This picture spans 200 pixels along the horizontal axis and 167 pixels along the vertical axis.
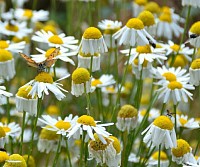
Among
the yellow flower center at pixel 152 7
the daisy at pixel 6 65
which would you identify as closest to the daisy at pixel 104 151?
the daisy at pixel 6 65

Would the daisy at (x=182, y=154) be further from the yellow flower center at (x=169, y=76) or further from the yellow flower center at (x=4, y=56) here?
the yellow flower center at (x=4, y=56)

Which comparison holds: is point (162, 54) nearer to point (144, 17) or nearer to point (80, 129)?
point (144, 17)

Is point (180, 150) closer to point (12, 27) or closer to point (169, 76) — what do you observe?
point (169, 76)

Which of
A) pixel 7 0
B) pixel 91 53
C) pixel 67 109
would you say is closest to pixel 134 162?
pixel 91 53

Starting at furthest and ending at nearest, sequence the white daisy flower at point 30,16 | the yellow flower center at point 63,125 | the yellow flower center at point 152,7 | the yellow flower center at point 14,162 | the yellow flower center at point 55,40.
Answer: the white daisy flower at point 30,16 → the yellow flower center at point 152,7 → the yellow flower center at point 55,40 → the yellow flower center at point 63,125 → the yellow flower center at point 14,162

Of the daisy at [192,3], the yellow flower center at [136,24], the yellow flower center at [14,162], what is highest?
the daisy at [192,3]

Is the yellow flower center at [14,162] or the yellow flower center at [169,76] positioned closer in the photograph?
the yellow flower center at [14,162]

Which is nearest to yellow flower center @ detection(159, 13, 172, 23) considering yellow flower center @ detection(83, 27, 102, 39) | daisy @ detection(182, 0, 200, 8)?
daisy @ detection(182, 0, 200, 8)
